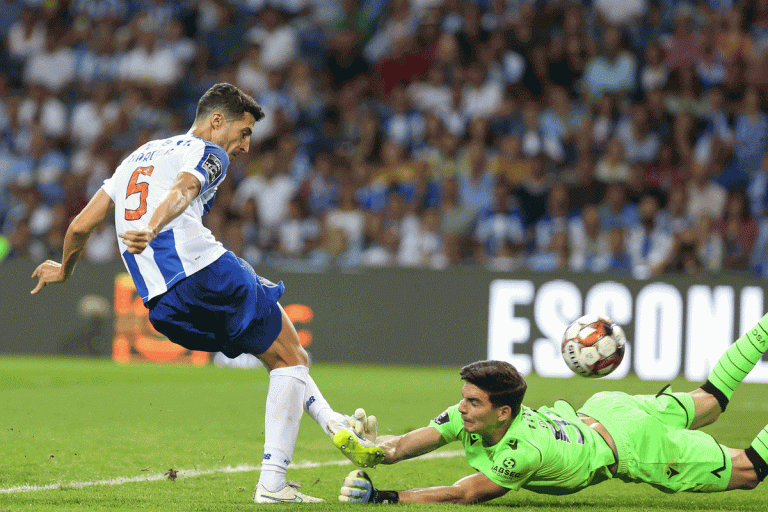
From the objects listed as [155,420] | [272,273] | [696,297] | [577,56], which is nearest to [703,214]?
[696,297]

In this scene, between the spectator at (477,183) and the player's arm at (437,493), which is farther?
the spectator at (477,183)

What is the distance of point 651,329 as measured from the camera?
35.9 ft

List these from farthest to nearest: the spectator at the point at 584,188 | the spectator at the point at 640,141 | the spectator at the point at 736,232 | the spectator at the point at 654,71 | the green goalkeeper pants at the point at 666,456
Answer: the spectator at the point at 654,71 → the spectator at the point at 640,141 → the spectator at the point at 584,188 → the spectator at the point at 736,232 → the green goalkeeper pants at the point at 666,456

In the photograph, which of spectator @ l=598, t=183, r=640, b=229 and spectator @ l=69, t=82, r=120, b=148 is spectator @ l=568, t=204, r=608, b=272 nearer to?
spectator @ l=598, t=183, r=640, b=229

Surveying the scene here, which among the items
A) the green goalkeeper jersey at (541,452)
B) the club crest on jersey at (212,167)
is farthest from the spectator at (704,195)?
the club crest on jersey at (212,167)

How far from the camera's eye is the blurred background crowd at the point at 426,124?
1181cm

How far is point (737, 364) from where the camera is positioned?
16.3ft

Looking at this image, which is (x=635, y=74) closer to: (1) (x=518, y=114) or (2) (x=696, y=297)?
(1) (x=518, y=114)

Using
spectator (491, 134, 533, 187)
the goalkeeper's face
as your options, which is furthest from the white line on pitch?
spectator (491, 134, 533, 187)

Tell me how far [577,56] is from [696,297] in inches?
170

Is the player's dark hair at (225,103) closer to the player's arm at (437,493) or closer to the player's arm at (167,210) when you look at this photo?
the player's arm at (167,210)

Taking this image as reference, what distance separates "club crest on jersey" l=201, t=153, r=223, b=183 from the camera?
419 centimetres

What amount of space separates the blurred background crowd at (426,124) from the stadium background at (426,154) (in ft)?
0.11

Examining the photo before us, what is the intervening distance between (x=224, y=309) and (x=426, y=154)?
28.7 ft
